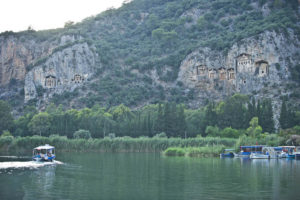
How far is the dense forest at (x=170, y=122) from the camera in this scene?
84750 millimetres

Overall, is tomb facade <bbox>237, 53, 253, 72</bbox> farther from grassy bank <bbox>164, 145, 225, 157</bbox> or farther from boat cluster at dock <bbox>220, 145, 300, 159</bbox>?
boat cluster at dock <bbox>220, 145, 300, 159</bbox>

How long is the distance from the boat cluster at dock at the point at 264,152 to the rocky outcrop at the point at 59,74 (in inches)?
3085

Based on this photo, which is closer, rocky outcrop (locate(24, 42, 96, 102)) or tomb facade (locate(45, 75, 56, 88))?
rocky outcrop (locate(24, 42, 96, 102))

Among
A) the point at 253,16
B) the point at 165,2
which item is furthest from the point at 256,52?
the point at 165,2

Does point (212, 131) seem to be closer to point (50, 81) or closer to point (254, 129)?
point (254, 129)

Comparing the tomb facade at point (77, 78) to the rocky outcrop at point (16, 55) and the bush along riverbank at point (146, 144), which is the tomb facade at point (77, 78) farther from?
the bush along riverbank at point (146, 144)

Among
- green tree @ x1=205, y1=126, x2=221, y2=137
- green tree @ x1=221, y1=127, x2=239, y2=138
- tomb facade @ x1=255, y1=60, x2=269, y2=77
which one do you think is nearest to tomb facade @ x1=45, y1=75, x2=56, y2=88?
tomb facade @ x1=255, y1=60, x2=269, y2=77

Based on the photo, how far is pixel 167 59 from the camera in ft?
474

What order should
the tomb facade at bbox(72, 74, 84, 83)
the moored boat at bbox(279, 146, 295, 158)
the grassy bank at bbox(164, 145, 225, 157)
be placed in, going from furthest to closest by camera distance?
the tomb facade at bbox(72, 74, 84, 83)
the grassy bank at bbox(164, 145, 225, 157)
the moored boat at bbox(279, 146, 295, 158)

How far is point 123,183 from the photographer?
35.7 metres

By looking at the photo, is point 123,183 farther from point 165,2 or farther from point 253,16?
point 165,2

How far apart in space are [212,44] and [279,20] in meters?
21.5

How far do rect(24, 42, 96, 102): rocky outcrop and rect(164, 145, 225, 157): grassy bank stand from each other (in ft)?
235

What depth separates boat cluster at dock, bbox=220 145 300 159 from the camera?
6581 cm
